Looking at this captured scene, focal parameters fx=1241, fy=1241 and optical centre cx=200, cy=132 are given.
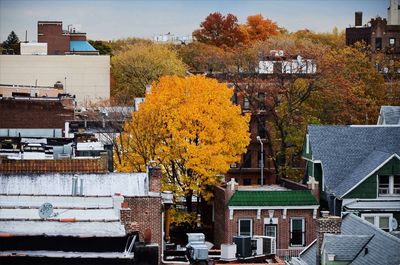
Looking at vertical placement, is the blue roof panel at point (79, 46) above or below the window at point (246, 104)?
above

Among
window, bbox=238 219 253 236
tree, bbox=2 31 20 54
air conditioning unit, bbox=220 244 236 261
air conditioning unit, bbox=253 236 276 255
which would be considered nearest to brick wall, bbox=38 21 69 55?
tree, bbox=2 31 20 54

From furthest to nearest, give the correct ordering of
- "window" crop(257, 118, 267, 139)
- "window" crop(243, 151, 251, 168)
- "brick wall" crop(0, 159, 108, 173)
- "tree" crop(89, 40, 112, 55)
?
"tree" crop(89, 40, 112, 55) < "window" crop(243, 151, 251, 168) < "window" crop(257, 118, 267, 139) < "brick wall" crop(0, 159, 108, 173)

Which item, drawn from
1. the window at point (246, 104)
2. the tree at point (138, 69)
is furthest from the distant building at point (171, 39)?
the window at point (246, 104)

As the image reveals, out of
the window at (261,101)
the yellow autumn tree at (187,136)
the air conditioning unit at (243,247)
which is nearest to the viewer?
the air conditioning unit at (243,247)

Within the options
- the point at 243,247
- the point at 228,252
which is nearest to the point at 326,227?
the point at 228,252

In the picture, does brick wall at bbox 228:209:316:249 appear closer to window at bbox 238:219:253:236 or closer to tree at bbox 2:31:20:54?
window at bbox 238:219:253:236

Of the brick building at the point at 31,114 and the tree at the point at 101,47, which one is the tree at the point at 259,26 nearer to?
the tree at the point at 101,47
